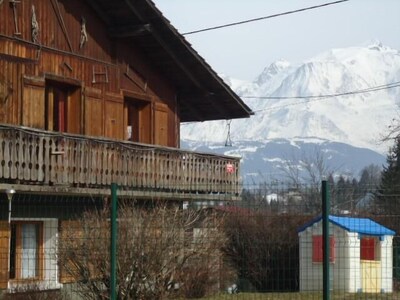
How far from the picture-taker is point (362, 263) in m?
23.4

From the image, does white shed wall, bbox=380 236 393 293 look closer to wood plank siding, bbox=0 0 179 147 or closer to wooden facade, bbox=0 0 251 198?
wooden facade, bbox=0 0 251 198

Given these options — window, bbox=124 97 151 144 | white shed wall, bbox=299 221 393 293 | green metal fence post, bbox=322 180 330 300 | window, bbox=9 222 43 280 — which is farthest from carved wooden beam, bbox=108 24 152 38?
green metal fence post, bbox=322 180 330 300

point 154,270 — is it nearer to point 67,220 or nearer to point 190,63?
point 67,220

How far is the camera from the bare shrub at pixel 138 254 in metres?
15.2

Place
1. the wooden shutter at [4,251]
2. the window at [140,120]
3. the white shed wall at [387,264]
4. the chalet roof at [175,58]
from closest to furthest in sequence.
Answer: the wooden shutter at [4,251]
the white shed wall at [387,264]
the chalet roof at [175,58]
the window at [140,120]

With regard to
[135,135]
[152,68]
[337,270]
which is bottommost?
[337,270]

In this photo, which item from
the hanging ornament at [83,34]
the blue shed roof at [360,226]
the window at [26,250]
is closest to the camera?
the window at [26,250]

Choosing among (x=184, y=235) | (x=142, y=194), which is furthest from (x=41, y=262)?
(x=184, y=235)

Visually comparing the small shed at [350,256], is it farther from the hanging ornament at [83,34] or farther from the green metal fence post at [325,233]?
the green metal fence post at [325,233]

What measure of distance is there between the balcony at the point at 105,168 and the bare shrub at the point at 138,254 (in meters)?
1.85

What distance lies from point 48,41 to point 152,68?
15.4ft

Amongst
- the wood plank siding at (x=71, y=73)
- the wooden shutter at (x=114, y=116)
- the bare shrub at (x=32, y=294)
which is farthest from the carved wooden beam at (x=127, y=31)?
the bare shrub at (x=32, y=294)

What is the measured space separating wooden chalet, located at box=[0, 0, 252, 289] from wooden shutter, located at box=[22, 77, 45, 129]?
0.02 meters

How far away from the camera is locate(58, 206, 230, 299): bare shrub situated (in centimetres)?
1520
